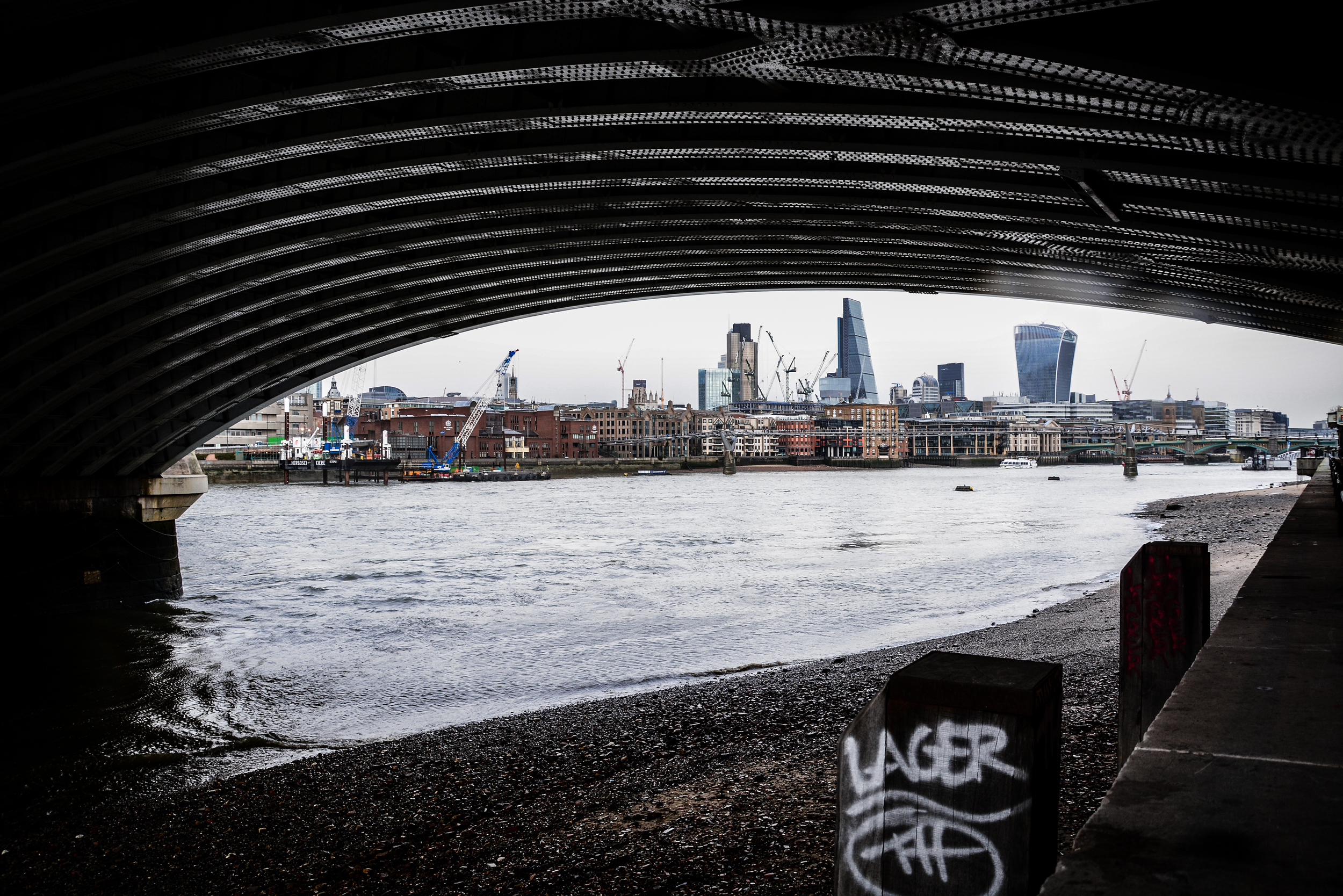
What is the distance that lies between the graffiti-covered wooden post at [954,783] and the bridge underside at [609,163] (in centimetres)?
658

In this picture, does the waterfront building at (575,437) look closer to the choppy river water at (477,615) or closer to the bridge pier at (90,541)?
the choppy river water at (477,615)

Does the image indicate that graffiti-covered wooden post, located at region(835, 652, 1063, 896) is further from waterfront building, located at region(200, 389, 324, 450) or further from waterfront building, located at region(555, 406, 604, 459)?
waterfront building, located at region(555, 406, 604, 459)

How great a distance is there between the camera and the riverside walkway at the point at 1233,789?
206 cm

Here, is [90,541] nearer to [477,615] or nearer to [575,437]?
[477,615]

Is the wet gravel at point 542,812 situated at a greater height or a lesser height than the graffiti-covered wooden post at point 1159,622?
lesser

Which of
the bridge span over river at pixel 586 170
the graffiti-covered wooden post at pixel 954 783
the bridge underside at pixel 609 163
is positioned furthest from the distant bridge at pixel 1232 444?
the graffiti-covered wooden post at pixel 954 783

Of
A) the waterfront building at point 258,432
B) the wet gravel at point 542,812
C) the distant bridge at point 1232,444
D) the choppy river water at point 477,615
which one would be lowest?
the distant bridge at point 1232,444

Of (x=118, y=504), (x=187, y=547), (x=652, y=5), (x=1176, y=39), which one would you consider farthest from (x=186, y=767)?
Answer: (x=187, y=547)

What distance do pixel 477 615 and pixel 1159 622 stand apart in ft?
66.4

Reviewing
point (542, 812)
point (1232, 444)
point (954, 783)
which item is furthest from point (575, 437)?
point (954, 783)

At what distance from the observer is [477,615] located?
76.3 feet

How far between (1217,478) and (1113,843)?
454 feet

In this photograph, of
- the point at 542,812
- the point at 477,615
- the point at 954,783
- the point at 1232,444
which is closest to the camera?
the point at 954,783

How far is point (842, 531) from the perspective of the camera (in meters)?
49.2
